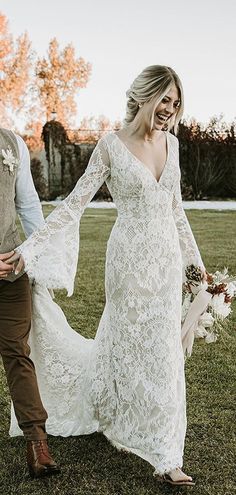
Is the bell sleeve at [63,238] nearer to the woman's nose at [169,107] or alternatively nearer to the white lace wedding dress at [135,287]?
the white lace wedding dress at [135,287]

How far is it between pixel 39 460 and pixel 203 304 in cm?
106

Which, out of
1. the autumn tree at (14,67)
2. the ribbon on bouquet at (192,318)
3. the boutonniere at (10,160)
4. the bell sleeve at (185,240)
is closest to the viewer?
the boutonniere at (10,160)

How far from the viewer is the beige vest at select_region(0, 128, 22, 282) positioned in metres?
3.16

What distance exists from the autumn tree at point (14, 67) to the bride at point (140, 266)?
26.1m

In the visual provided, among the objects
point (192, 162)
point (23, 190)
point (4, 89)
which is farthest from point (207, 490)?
point (4, 89)

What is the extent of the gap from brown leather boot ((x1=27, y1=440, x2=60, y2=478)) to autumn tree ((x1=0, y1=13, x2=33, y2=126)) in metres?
26.4

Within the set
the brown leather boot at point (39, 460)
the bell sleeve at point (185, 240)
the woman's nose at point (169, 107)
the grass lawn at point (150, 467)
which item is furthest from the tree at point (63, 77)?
the brown leather boot at point (39, 460)

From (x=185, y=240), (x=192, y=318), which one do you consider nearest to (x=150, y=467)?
(x=192, y=318)

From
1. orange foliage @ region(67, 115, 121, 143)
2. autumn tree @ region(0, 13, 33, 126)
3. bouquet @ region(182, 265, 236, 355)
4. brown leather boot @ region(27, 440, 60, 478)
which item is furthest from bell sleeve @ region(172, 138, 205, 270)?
autumn tree @ region(0, 13, 33, 126)

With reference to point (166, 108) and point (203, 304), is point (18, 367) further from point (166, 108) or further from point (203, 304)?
point (166, 108)

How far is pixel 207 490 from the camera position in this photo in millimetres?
3141

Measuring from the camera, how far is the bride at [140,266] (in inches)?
126

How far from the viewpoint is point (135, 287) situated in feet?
10.7

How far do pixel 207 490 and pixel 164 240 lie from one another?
113 centimetres
